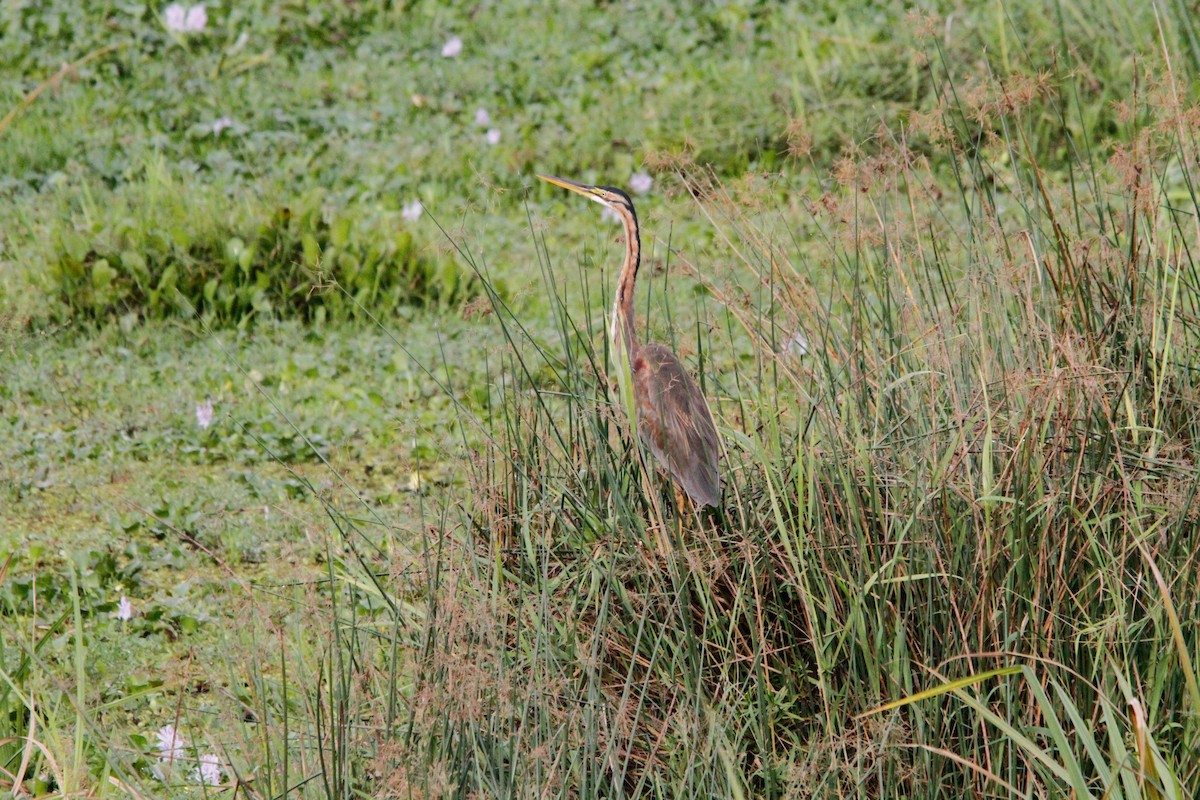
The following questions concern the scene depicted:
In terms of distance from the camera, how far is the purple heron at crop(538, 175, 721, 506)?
3014mm

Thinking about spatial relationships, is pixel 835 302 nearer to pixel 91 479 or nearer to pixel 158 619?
pixel 158 619

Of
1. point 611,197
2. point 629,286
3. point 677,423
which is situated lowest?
point 677,423

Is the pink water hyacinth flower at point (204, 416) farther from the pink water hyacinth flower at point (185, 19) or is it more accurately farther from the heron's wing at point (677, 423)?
the pink water hyacinth flower at point (185, 19)

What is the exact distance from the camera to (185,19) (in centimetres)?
758

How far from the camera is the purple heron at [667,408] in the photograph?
3.01m

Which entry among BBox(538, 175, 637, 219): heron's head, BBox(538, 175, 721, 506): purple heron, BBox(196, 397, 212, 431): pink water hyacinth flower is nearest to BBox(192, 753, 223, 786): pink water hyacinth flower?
BBox(538, 175, 721, 506): purple heron

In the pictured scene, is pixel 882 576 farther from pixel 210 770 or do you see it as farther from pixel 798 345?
pixel 210 770

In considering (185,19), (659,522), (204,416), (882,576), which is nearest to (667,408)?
(659,522)

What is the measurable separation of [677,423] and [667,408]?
0.05 metres

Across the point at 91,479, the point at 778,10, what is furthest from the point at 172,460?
the point at 778,10

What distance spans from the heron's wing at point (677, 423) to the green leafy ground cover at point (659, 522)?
0.07 metres

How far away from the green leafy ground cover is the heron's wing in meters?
0.07

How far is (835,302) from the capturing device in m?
3.88

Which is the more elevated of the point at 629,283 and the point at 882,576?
the point at 629,283
